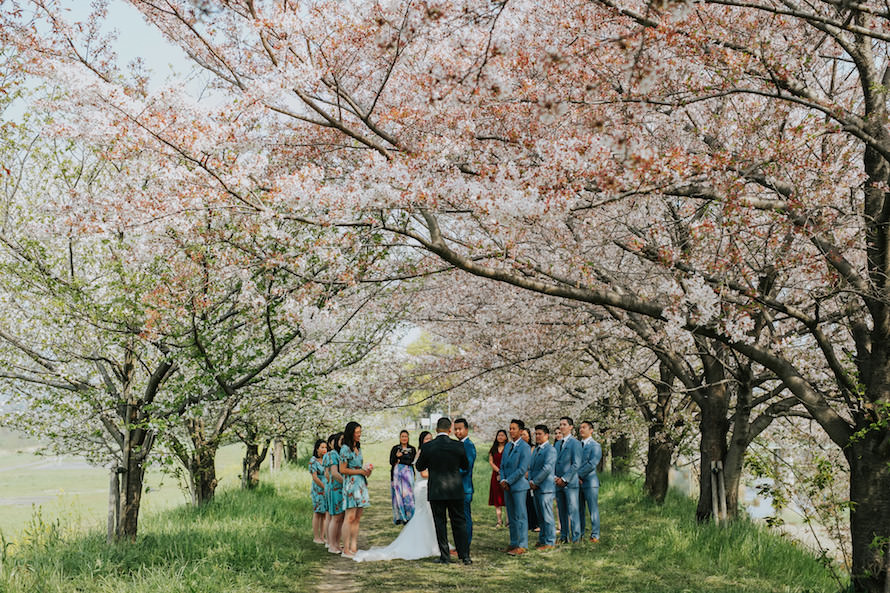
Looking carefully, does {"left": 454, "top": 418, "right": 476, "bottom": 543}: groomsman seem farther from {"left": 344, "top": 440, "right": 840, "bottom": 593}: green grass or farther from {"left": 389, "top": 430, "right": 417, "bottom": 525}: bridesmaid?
{"left": 389, "top": 430, "right": 417, "bottom": 525}: bridesmaid

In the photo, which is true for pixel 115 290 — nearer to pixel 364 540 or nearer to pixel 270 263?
pixel 270 263

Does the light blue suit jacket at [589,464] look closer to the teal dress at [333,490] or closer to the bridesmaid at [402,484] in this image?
the bridesmaid at [402,484]

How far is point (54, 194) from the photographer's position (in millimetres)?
9078

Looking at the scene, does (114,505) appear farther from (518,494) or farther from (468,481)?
(518,494)

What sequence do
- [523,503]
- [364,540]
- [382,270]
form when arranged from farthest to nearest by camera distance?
[364,540], [523,503], [382,270]

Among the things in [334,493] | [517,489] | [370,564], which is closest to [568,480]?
[517,489]

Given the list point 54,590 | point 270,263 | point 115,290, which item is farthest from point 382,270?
point 54,590

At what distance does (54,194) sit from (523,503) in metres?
8.03

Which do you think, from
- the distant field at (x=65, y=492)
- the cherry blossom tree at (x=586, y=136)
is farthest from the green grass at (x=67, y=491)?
the cherry blossom tree at (x=586, y=136)

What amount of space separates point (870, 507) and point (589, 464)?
463 cm

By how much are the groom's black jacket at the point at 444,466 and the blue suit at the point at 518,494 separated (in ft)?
3.73

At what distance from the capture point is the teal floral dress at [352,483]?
370 inches

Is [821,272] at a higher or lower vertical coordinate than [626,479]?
higher

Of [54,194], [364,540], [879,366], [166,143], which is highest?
[54,194]
